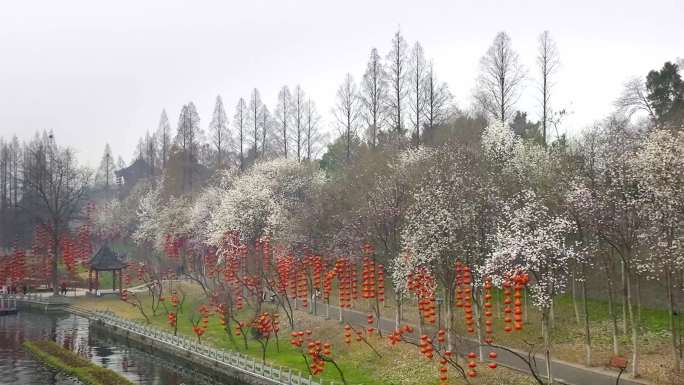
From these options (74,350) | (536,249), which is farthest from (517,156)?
(74,350)

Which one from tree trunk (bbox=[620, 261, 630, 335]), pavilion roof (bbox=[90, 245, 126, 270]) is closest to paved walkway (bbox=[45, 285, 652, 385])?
tree trunk (bbox=[620, 261, 630, 335])

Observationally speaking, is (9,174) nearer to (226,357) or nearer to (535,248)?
(226,357)

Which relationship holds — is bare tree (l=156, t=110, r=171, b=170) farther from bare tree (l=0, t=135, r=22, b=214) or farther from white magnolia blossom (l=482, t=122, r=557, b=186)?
white magnolia blossom (l=482, t=122, r=557, b=186)

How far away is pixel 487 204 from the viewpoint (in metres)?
37.9

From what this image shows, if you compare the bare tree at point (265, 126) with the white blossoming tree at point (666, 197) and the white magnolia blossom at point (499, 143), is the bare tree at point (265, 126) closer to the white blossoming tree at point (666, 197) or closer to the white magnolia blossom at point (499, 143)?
the white magnolia blossom at point (499, 143)

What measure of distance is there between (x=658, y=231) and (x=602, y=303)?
15.2 m

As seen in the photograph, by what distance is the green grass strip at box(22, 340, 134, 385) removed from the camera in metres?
38.5

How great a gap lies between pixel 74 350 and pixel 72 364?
7.50m

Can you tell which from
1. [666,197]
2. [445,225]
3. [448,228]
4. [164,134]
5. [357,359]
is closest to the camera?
[666,197]

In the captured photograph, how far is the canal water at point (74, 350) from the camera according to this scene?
4012cm

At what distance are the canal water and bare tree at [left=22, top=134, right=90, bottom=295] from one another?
651 inches

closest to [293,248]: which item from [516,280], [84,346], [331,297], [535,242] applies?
[331,297]

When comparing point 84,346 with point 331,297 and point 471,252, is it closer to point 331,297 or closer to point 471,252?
point 331,297

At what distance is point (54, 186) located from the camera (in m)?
86.9
